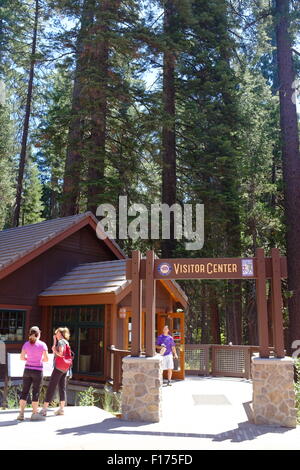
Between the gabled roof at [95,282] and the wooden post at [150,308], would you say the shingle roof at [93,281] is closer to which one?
the gabled roof at [95,282]

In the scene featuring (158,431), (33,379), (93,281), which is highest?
(93,281)

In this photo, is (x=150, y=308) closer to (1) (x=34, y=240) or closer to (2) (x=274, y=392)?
(2) (x=274, y=392)

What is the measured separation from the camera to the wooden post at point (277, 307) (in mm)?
8841

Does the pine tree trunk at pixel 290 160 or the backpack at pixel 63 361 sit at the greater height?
the pine tree trunk at pixel 290 160

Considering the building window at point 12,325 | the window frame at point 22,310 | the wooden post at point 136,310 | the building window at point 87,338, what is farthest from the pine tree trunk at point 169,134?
the wooden post at point 136,310

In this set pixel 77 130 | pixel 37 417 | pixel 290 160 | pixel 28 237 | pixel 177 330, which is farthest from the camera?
pixel 77 130

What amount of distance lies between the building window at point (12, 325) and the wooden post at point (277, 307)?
887 cm

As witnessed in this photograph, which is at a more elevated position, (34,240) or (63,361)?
(34,240)

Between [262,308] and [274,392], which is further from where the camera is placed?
[262,308]

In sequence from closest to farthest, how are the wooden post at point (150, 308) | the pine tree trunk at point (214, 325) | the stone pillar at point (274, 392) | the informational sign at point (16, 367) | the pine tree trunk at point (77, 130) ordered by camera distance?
the stone pillar at point (274, 392) → the wooden post at point (150, 308) → the informational sign at point (16, 367) → the pine tree trunk at point (77, 130) → the pine tree trunk at point (214, 325)

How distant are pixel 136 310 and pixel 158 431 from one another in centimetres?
243

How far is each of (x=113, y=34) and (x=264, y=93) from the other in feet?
32.8

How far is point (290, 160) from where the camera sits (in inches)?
684

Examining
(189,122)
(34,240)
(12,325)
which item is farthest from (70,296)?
(189,122)
